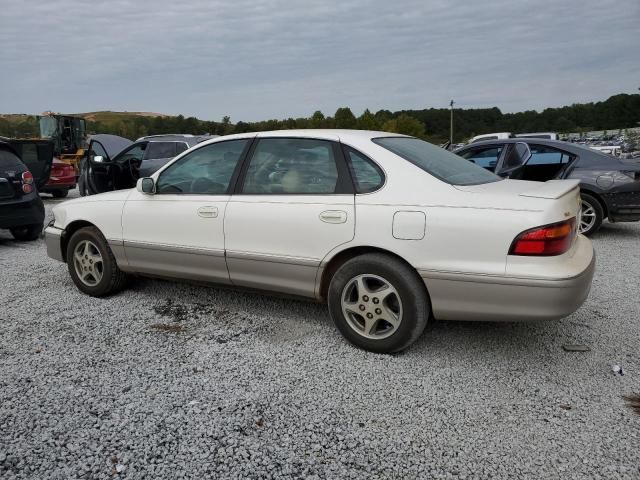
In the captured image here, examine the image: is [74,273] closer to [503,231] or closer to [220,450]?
[220,450]

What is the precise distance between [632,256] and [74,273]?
631 cm

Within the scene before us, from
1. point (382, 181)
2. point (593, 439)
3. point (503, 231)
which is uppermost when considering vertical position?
point (382, 181)

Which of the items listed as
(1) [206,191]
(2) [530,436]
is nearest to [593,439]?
(2) [530,436]

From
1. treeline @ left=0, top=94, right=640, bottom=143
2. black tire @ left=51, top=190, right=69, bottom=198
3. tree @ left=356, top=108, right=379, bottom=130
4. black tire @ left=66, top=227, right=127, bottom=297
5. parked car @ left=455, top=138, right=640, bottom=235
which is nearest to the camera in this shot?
black tire @ left=66, top=227, right=127, bottom=297

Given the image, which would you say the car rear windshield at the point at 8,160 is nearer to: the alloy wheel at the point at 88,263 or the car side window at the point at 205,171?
the alloy wheel at the point at 88,263

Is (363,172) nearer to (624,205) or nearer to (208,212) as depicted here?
(208,212)

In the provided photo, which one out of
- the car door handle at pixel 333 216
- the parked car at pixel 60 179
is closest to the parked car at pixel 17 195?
the car door handle at pixel 333 216

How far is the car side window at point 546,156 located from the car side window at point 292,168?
5047mm

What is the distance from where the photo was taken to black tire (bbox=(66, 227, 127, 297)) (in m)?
4.47

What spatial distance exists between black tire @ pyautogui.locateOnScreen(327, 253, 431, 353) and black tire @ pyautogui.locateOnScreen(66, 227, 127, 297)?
2215mm

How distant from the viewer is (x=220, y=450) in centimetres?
236

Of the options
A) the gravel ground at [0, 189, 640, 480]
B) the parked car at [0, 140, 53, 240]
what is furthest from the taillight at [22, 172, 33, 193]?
the gravel ground at [0, 189, 640, 480]

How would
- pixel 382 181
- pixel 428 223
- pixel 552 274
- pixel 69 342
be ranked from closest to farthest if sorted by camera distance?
pixel 552 274 < pixel 428 223 < pixel 382 181 < pixel 69 342

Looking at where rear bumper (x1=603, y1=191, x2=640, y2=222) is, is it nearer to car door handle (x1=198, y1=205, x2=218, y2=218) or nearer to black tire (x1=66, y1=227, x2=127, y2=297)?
car door handle (x1=198, y1=205, x2=218, y2=218)
